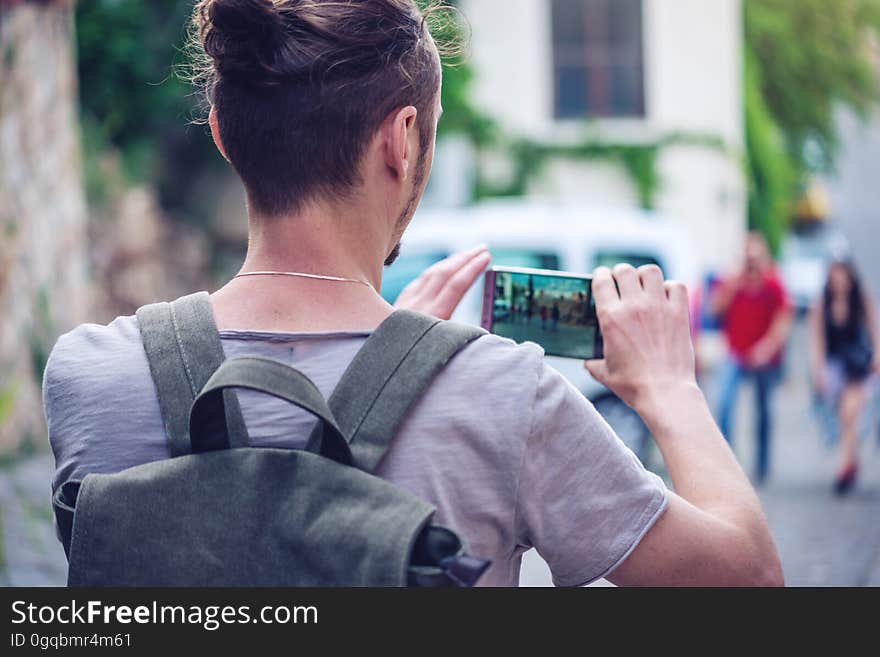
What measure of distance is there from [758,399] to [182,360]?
327 inches

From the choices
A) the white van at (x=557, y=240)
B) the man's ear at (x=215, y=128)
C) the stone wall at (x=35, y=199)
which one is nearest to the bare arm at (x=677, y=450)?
the man's ear at (x=215, y=128)

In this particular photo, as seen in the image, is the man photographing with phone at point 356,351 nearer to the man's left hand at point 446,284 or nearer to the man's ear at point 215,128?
the man's ear at point 215,128

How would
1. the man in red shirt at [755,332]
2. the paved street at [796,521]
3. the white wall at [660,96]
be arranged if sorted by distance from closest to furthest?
the paved street at [796,521]
the man in red shirt at [755,332]
the white wall at [660,96]

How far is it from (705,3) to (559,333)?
56.3 feet

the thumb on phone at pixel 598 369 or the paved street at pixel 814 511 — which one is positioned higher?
the thumb on phone at pixel 598 369

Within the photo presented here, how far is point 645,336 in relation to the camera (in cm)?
155

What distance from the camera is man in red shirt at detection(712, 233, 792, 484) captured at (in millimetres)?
9320

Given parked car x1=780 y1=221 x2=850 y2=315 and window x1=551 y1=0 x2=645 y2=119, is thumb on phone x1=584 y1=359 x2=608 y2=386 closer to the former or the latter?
window x1=551 y1=0 x2=645 y2=119

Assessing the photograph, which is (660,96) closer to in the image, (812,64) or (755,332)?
(812,64)

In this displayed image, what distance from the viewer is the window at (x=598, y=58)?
17.9 m

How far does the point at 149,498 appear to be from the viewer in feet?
4.25

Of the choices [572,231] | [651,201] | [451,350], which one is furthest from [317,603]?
[651,201]

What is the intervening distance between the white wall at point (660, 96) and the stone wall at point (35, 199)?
9.15m

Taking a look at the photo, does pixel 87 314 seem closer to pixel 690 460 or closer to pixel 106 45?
pixel 106 45
